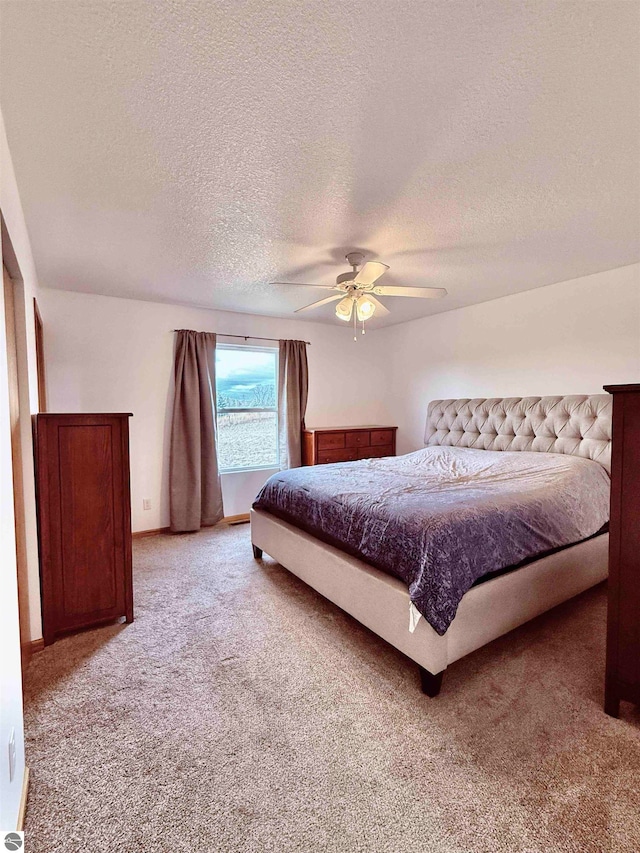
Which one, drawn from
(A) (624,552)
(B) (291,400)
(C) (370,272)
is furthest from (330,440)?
(A) (624,552)

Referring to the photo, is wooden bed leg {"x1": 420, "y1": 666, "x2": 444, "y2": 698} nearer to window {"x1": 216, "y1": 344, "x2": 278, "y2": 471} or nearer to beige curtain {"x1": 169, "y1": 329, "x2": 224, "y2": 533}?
beige curtain {"x1": 169, "y1": 329, "x2": 224, "y2": 533}

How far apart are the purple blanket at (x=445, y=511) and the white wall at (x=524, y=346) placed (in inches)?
33.9

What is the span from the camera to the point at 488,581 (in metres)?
1.89

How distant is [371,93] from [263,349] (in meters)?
3.50

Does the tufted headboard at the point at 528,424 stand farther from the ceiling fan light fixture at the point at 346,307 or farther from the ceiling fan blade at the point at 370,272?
the ceiling fan blade at the point at 370,272

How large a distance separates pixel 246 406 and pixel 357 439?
1441 mm

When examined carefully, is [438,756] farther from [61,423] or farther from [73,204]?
[73,204]

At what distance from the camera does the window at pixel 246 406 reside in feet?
14.8

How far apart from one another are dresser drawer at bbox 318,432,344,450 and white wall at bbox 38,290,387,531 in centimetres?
52

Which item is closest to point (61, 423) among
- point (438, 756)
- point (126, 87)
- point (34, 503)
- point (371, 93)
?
point (34, 503)

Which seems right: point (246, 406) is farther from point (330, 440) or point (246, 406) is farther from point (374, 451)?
point (374, 451)

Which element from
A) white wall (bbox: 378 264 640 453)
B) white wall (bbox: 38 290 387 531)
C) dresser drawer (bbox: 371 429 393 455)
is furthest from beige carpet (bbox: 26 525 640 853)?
dresser drawer (bbox: 371 429 393 455)

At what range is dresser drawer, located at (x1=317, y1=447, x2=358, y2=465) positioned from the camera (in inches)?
181

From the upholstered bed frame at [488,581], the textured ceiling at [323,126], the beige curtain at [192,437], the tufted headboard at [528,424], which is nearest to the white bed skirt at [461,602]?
the upholstered bed frame at [488,581]
